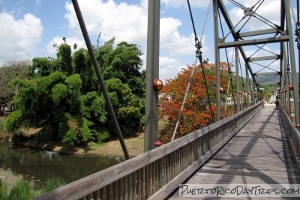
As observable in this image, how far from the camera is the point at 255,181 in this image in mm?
5246

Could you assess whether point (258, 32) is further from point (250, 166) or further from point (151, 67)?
point (151, 67)

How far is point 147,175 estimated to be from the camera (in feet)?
13.1

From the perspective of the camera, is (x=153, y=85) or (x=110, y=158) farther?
(x=110, y=158)

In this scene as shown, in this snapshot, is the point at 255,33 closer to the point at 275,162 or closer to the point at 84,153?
the point at 275,162

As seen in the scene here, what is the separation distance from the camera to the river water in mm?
19250

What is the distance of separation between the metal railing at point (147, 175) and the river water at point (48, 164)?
537 inches

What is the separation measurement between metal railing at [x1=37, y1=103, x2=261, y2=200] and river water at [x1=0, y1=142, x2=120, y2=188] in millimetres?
13640

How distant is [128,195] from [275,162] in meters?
4.49

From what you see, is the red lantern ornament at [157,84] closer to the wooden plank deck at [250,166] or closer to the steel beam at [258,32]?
the wooden plank deck at [250,166]

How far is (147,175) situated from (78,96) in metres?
23.4

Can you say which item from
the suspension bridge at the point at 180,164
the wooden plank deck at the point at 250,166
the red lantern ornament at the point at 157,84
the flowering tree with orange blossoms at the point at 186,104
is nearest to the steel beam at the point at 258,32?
the suspension bridge at the point at 180,164

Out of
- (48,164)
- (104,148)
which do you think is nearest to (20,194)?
(48,164)

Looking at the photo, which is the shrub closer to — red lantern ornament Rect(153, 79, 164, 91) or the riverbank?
red lantern ornament Rect(153, 79, 164, 91)

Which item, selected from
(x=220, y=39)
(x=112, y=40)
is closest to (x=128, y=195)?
(x=220, y=39)
